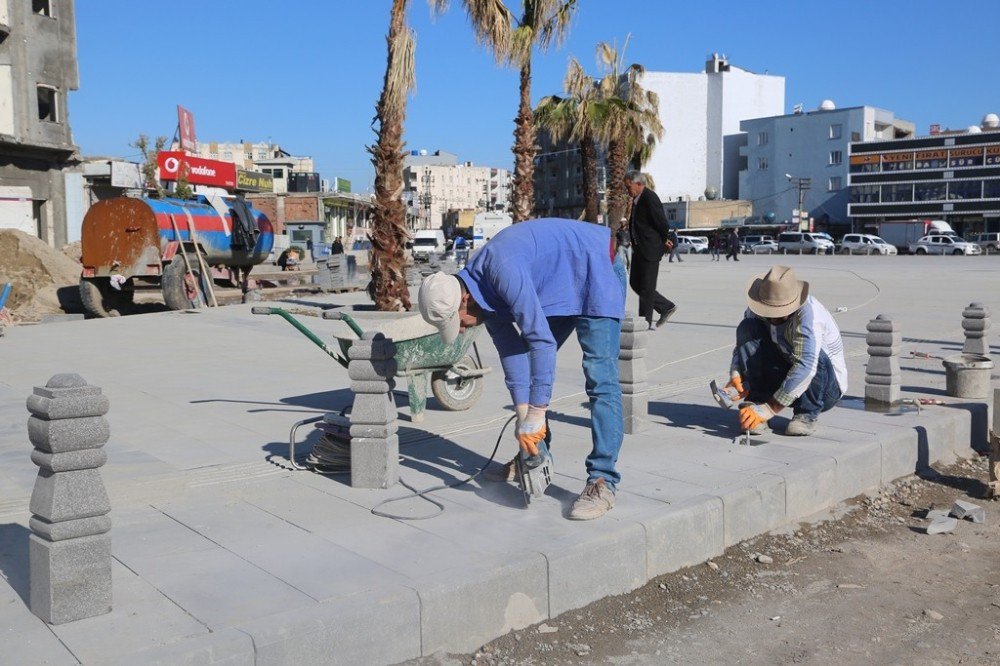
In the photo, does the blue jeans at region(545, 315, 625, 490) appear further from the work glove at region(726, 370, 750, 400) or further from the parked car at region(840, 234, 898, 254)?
the parked car at region(840, 234, 898, 254)

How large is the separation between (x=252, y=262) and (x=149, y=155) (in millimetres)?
32923

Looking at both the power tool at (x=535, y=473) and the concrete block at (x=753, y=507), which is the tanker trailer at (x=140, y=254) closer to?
the power tool at (x=535, y=473)

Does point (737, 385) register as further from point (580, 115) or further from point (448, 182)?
point (448, 182)

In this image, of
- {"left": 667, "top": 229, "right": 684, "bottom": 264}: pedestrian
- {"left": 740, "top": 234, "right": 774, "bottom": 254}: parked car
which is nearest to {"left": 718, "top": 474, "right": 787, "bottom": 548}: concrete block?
{"left": 667, "top": 229, "right": 684, "bottom": 264}: pedestrian

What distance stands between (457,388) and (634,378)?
1734mm

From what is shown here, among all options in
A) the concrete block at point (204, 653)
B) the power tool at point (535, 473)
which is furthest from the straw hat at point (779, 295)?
the concrete block at point (204, 653)

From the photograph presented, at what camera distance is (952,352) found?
11.8 metres

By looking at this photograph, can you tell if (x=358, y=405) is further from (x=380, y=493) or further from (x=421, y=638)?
(x=421, y=638)

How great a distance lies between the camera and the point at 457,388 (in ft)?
25.9

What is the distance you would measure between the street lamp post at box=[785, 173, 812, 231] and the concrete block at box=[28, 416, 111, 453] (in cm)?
7808

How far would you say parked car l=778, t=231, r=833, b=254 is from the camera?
6134 cm

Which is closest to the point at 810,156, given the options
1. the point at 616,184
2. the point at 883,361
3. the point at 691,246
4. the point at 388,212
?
the point at 691,246

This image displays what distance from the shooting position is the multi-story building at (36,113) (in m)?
31.0

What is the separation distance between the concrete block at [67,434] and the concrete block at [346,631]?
0.86m
